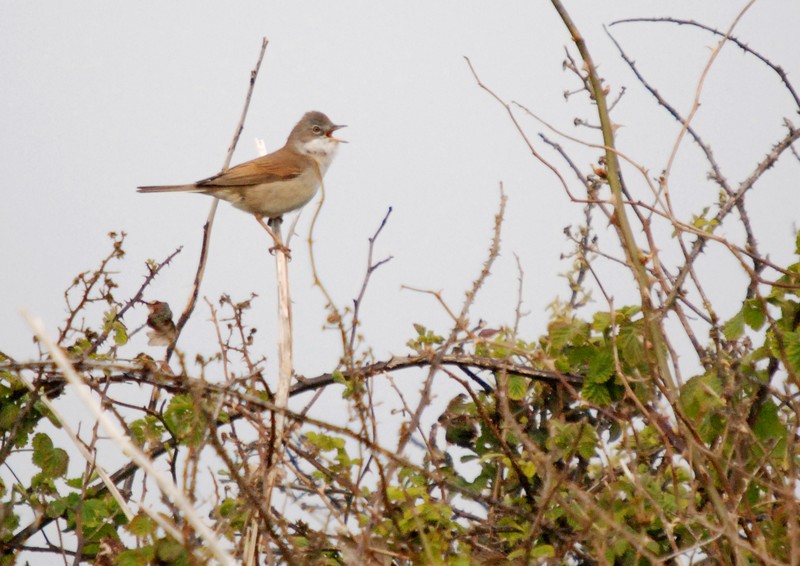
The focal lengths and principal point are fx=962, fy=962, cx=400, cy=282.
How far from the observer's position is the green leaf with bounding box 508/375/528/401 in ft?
11.1

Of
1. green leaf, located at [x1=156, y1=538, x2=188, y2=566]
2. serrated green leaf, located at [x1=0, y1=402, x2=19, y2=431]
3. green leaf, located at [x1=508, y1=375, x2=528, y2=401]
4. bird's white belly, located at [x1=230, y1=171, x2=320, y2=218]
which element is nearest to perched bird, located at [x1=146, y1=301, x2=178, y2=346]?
serrated green leaf, located at [x1=0, y1=402, x2=19, y2=431]

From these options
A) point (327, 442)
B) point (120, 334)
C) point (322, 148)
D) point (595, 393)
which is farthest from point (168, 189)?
point (595, 393)

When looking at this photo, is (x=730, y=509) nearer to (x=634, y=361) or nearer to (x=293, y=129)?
(x=634, y=361)

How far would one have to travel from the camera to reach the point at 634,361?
2.92m

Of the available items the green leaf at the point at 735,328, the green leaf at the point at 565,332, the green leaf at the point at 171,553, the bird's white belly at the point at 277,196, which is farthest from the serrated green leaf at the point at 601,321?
the bird's white belly at the point at 277,196

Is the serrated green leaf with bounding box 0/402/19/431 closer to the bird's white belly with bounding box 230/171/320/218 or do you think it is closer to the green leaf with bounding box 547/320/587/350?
the green leaf with bounding box 547/320/587/350

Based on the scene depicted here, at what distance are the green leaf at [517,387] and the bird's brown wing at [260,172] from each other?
3900 millimetres

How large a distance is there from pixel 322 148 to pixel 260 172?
113 cm

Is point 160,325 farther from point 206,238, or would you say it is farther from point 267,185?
point 267,185

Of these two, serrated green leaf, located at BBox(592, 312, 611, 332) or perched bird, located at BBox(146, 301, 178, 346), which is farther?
perched bird, located at BBox(146, 301, 178, 346)

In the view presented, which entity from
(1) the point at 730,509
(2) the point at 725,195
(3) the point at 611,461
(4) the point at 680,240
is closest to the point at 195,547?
(3) the point at 611,461

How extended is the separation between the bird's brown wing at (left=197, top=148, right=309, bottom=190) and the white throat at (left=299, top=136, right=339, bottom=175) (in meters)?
0.45

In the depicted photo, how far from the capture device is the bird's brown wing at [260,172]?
703cm

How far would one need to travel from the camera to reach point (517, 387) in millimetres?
3393
